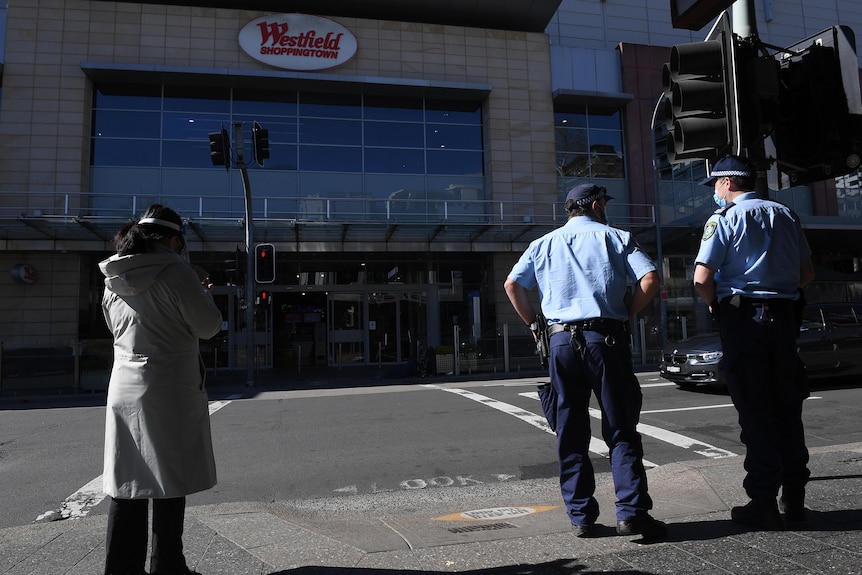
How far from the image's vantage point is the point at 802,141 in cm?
396

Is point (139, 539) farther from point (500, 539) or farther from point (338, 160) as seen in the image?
point (338, 160)

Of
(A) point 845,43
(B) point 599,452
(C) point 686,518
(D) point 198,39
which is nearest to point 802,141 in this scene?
(A) point 845,43

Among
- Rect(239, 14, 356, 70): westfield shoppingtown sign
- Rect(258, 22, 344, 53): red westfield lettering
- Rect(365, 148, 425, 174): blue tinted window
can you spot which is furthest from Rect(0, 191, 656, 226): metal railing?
Rect(258, 22, 344, 53): red westfield lettering

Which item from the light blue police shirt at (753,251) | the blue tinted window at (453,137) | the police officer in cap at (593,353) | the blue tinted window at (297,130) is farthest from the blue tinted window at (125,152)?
the light blue police shirt at (753,251)

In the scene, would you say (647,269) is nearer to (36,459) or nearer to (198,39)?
(36,459)

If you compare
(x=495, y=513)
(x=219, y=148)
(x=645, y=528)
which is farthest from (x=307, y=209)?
(x=645, y=528)

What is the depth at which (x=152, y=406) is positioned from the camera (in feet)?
8.52

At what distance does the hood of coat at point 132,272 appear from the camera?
2.61 metres

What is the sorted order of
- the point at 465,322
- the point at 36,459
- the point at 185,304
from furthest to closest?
the point at 465,322, the point at 36,459, the point at 185,304

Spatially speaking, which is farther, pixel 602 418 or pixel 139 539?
pixel 602 418

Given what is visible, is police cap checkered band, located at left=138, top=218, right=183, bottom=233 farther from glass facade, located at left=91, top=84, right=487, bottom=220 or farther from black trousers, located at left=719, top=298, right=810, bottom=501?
glass facade, located at left=91, top=84, right=487, bottom=220

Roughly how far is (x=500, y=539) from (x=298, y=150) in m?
20.0

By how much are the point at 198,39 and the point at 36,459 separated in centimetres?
1792

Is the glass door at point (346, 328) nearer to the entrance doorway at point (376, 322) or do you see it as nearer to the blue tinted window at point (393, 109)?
the entrance doorway at point (376, 322)
